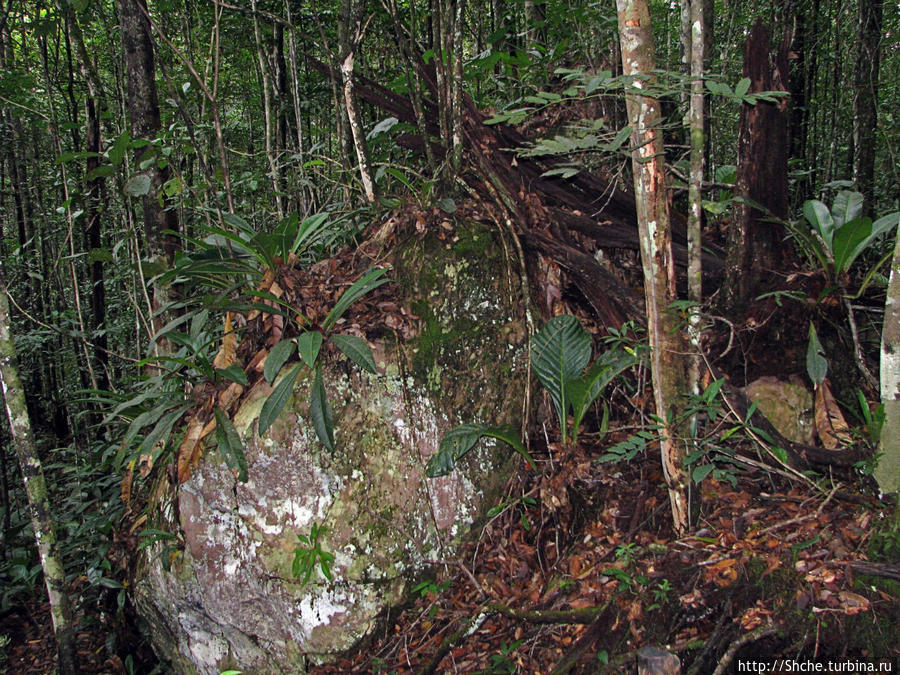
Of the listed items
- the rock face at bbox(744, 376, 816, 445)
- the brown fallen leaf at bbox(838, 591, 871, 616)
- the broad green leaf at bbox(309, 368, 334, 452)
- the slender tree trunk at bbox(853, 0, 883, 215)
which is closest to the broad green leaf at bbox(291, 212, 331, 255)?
the broad green leaf at bbox(309, 368, 334, 452)

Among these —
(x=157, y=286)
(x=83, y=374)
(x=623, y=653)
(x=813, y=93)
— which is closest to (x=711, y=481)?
(x=623, y=653)

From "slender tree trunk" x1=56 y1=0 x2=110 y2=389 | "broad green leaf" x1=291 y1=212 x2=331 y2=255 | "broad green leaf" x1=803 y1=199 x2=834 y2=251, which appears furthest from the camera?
"slender tree trunk" x1=56 y1=0 x2=110 y2=389

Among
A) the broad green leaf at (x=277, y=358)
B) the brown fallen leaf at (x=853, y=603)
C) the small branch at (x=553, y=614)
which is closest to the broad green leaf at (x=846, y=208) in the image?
the brown fallen leaf at (x=853, y=603)

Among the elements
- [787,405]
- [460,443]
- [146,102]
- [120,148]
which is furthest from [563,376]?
[146,102]

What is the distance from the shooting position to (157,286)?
3.93 metres

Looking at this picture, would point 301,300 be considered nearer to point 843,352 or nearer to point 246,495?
point 246,495

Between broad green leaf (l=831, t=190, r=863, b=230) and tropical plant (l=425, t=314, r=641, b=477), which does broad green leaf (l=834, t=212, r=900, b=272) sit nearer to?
broad green leaf (l=831, t=190, r=863, b=230)

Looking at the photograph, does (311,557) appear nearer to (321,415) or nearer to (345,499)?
(345,499)

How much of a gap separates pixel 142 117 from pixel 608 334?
141 inches

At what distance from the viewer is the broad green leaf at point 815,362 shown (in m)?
2.49

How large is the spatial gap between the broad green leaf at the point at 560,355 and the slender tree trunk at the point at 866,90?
13.5 feet

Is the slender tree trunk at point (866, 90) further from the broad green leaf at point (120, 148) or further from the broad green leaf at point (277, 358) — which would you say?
the broad green leaf at point (120, 148)

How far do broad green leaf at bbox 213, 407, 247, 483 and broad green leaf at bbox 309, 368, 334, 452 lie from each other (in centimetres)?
45

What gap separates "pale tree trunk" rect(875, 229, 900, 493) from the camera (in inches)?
72.1
